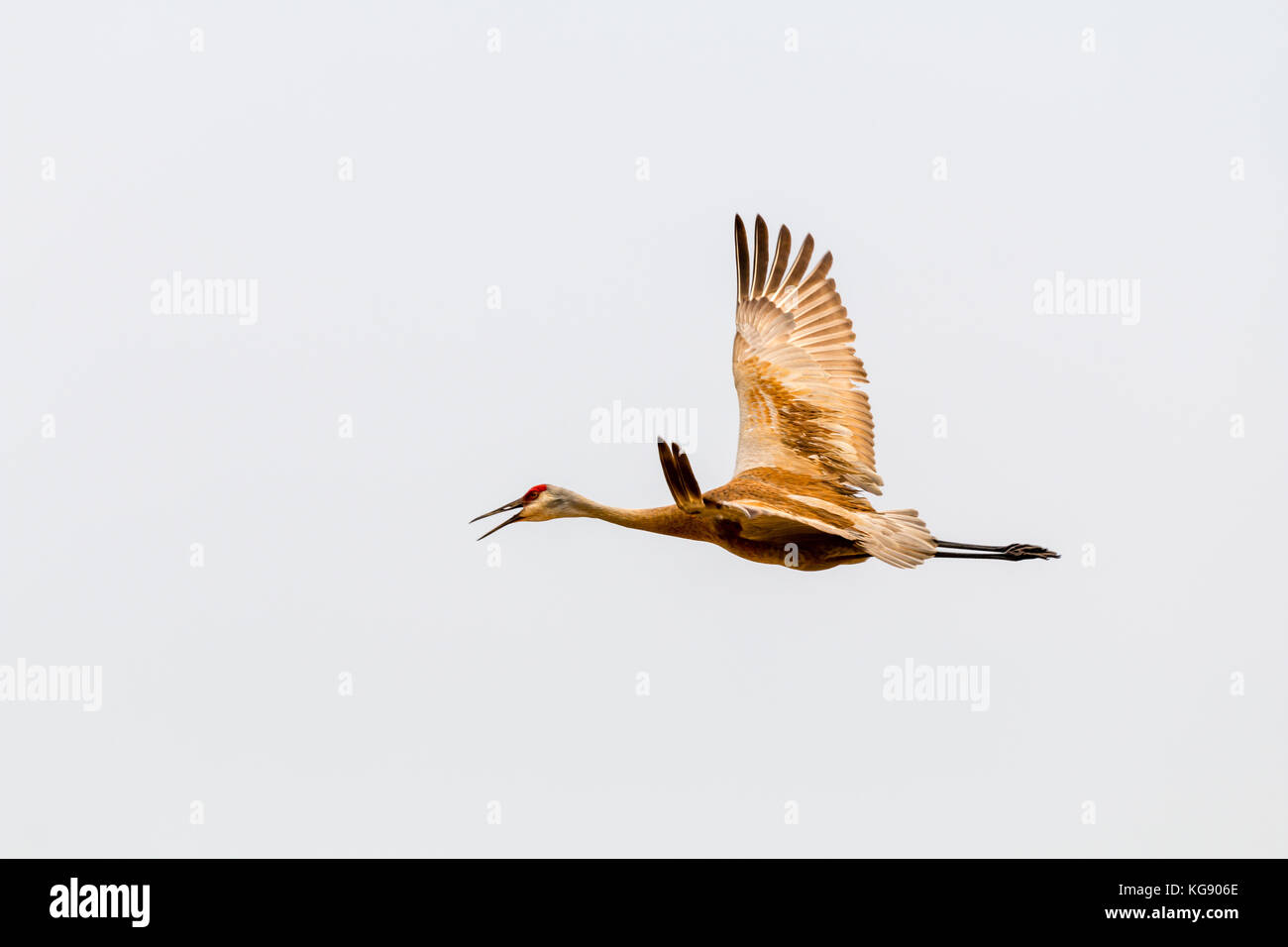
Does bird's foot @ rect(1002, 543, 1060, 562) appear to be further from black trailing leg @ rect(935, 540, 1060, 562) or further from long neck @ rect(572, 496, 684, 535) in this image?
long neck @ rect(572, 496, 684, 535)

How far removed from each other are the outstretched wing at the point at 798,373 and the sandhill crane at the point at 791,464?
0.04ft

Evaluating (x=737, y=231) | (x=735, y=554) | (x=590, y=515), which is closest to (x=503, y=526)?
(x=590, y=515)

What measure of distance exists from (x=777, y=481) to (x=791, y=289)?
3449 millimetres

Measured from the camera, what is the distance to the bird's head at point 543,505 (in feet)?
63.7

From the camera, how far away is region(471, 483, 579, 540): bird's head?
63.7 feet

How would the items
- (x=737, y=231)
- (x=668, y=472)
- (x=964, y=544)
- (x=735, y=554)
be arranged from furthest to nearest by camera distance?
1. (x=737, y=231)
2. (x=964, y=544)
3. (x=735, y=554)
4. (x=668, y=472)

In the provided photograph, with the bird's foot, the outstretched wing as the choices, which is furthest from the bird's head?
the bird's foot

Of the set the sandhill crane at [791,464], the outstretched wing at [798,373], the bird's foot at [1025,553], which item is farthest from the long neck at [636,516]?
the bird's foot at [1025,553]

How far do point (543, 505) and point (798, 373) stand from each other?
408 cm

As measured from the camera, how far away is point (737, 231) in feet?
73.4

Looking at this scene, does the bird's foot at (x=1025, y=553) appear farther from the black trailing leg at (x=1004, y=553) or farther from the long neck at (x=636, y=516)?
the long neck at (x=636, y=516)

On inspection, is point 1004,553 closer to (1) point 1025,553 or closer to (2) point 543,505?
(1) point 1025,553

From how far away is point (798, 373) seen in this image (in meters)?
21.6
